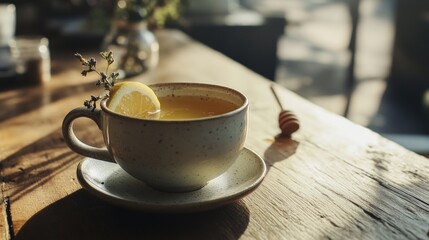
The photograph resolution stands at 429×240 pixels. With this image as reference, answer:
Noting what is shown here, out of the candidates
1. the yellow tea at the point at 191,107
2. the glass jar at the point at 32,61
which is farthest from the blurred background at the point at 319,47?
the yellow tea at the point at 191,107

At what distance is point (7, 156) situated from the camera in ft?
3.29

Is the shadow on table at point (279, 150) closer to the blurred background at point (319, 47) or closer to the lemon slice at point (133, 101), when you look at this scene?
the lemon slice at point (133, 101)

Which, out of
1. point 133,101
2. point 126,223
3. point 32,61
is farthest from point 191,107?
point 32,61

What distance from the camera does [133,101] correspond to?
30.9 inches

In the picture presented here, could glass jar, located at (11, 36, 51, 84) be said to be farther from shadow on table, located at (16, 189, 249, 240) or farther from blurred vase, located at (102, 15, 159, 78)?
shadow on table, located at (16, 189, 249, 240)

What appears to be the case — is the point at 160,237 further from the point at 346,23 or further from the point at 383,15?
the point at 383,15

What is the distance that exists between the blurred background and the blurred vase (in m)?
0.17

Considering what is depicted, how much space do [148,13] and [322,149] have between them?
3.32ft

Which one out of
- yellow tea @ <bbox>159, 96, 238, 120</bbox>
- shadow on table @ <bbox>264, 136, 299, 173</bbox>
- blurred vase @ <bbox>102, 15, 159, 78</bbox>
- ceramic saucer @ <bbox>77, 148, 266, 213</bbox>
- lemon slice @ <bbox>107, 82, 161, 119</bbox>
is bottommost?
blurred vase @ <bbox>102, 15, 159, 78</bbox>

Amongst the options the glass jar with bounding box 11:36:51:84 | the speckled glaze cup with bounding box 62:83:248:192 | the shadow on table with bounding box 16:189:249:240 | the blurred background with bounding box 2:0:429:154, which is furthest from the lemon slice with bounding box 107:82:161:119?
the blurred background with bounding box 2:0:429:154

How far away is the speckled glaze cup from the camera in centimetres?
70

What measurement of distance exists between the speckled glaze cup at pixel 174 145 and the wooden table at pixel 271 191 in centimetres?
5

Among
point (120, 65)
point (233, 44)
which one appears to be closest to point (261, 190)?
point (120, 65)

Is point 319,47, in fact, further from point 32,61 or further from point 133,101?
point 133,101
